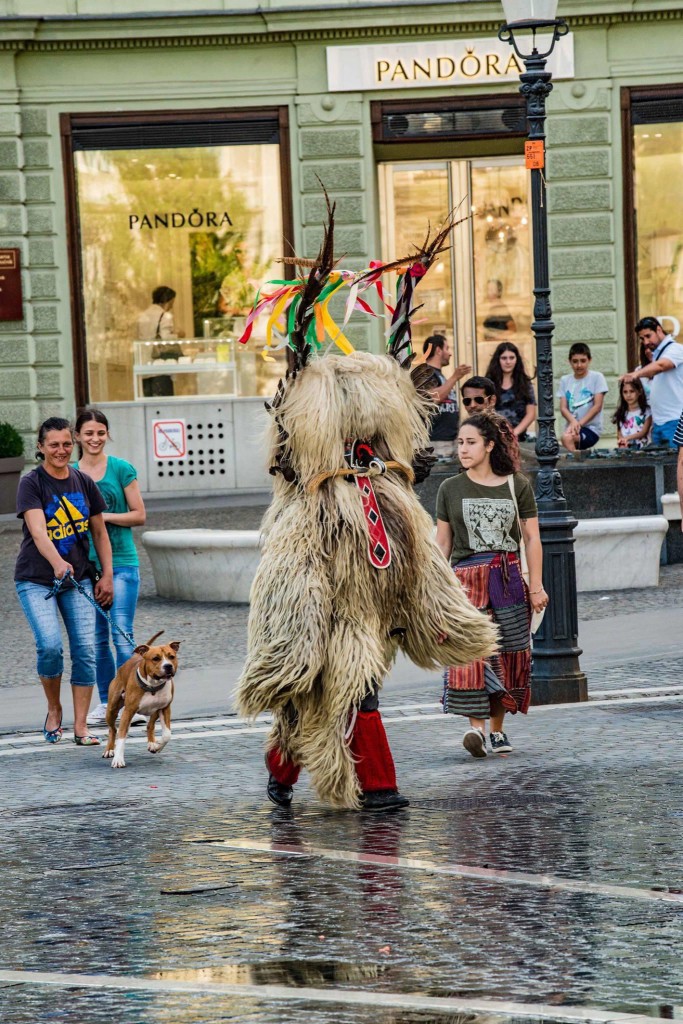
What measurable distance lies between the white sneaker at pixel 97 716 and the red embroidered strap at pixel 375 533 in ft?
10.3

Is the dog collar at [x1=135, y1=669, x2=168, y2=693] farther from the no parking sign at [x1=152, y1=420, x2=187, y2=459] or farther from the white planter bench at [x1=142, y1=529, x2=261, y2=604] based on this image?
the no parking sign at [x1=152, y1=420, x2=187, y2=459]

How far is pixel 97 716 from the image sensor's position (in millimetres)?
10125

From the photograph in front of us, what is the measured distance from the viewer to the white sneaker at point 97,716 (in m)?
10.1

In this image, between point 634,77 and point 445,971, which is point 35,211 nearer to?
point 634,77

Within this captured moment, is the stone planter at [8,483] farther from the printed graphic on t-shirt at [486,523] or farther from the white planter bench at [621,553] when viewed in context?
the printed graphic on t-shirt at [486,523]

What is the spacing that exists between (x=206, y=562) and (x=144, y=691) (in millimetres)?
5296

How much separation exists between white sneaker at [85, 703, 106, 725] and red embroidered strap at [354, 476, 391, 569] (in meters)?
3.13

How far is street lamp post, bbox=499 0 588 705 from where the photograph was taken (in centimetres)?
995

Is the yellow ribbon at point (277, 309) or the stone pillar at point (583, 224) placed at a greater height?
the stone pillar at point (583, 224)

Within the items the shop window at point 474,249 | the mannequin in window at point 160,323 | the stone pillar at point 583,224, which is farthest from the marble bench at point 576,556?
the shop window at point 474,249

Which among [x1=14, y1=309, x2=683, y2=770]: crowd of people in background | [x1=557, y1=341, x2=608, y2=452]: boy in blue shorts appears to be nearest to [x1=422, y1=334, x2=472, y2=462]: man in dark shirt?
[x1=557, y1=341, x2=608, y2=452]: boy in blue shorts

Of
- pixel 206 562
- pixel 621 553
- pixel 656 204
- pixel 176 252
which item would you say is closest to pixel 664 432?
pixel 621 553

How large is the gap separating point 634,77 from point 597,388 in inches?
230

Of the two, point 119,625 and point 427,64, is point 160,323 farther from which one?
point 119,625
